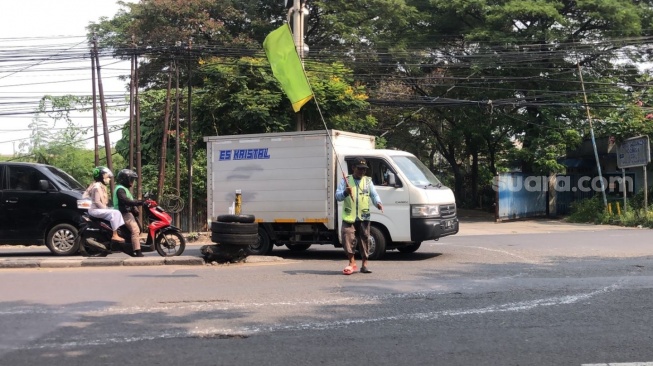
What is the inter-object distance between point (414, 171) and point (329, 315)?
5.59 metres

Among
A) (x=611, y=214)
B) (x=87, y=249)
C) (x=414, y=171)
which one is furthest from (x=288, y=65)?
(x=611, y=214)

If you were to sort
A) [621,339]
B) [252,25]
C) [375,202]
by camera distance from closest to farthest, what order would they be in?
[621,339] → [375,202] → [252,25]

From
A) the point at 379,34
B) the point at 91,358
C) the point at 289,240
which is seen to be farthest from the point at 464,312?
the point at 379,34

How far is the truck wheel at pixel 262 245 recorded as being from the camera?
12031 millimetres

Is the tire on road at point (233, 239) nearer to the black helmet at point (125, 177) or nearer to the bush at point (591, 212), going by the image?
the black helmet at point (125, 177)

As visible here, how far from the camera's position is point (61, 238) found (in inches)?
467

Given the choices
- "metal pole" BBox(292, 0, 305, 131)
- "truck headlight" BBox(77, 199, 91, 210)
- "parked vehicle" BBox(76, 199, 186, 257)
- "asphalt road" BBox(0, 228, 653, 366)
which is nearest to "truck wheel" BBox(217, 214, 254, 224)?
"asphalt road" BBox(0, 228, 653, 366)

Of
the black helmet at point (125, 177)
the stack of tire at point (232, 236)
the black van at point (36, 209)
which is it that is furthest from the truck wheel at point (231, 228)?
the black van at point (36, 209)

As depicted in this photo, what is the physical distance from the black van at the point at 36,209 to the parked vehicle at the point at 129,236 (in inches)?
28.1

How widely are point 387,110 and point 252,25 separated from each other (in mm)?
8277

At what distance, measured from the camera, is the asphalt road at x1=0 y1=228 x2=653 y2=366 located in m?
4.96

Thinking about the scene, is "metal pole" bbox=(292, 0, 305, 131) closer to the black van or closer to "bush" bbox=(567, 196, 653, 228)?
the black van

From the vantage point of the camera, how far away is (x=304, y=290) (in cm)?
778

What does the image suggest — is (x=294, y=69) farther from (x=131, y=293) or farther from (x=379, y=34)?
(x=379, y=34)
